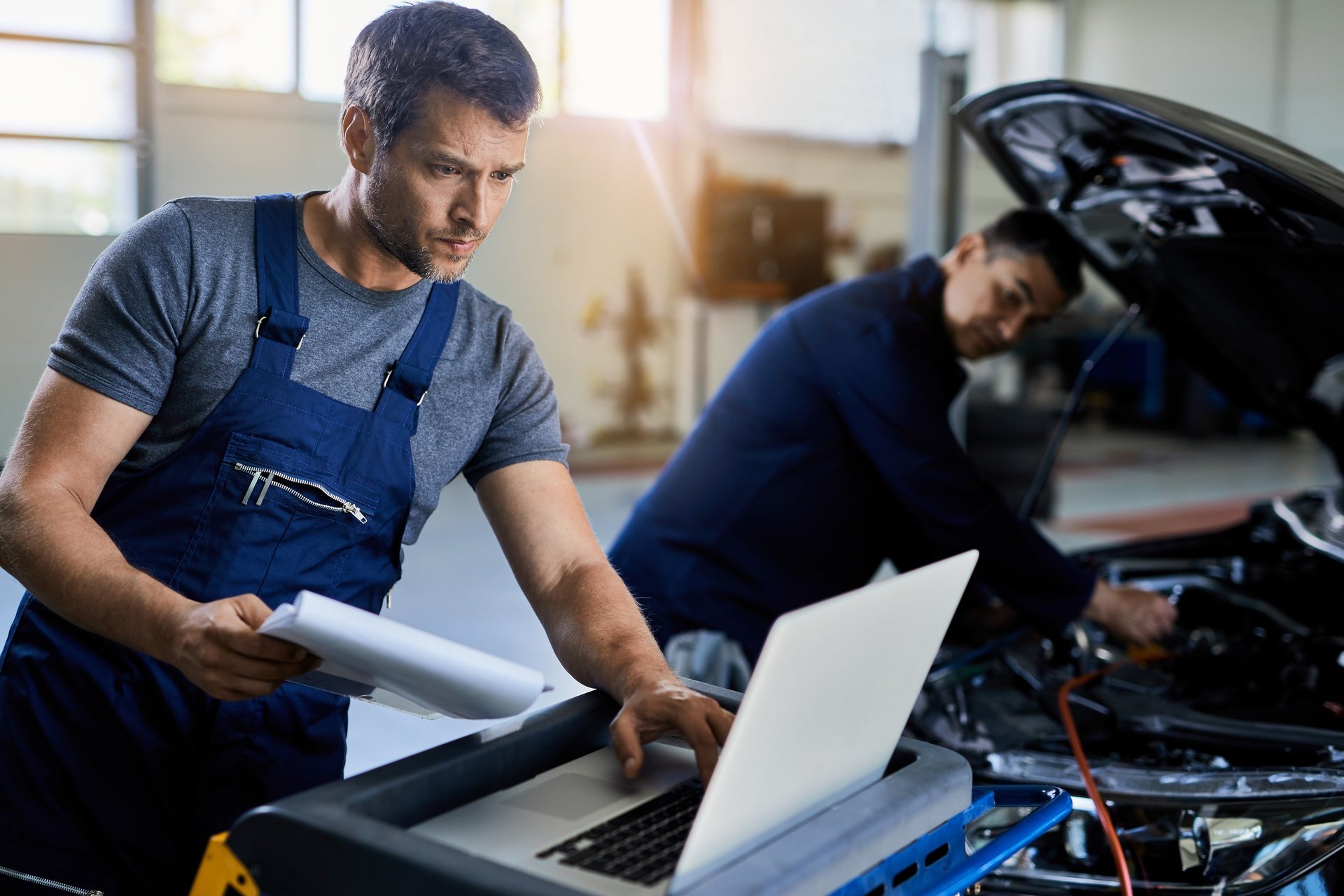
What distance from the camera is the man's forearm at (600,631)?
1.14m

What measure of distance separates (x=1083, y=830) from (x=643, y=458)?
14.4ft

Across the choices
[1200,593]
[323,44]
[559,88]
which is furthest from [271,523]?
[559,88]

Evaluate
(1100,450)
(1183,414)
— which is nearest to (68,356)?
(1100,450)

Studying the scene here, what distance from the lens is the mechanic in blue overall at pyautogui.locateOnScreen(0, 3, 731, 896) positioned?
3.84 feet

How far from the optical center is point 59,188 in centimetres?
287

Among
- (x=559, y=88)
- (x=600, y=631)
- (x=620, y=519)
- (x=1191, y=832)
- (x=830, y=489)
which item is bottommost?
(x=620, y=519)

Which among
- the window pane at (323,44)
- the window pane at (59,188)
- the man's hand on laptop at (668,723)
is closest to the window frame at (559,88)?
the window pane at (323,44)

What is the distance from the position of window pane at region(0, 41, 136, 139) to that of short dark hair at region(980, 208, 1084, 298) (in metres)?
2.10

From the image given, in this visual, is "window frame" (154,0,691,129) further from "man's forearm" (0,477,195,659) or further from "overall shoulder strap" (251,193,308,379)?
"man's forearm" (0,477,195,659)

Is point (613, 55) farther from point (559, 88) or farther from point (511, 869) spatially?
point (511, 869)

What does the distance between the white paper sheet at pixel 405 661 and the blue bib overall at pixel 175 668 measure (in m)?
0.31

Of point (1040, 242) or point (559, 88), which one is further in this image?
point (559, 88)

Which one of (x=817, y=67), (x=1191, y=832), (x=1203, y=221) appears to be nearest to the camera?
(x=1191, y=832)

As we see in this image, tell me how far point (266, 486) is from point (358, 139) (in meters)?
0.37
